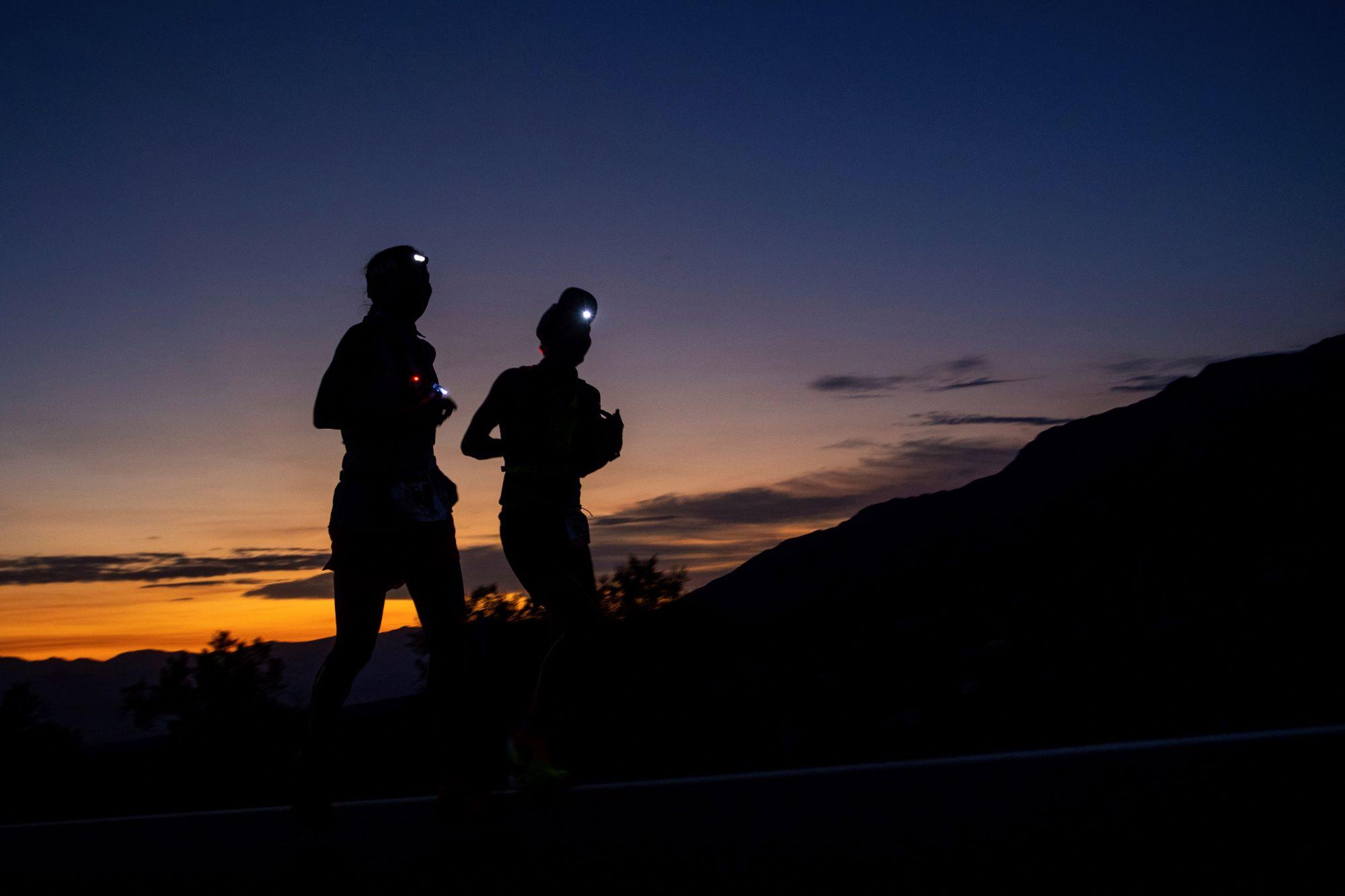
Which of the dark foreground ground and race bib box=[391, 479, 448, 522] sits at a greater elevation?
race bib box=[391, 479, 448, 522]

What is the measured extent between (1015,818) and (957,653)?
910 cm

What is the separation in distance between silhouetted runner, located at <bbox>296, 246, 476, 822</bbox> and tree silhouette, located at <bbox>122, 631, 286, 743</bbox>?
14897 mm

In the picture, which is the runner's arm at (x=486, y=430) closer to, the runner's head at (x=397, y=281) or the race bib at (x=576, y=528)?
the race bib at (x=576, y=528)

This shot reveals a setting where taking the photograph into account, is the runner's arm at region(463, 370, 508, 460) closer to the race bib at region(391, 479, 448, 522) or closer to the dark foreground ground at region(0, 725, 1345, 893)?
the race bib at region(391, 479, 448, 522)

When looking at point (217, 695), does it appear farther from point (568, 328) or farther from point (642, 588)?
point (568, 328)

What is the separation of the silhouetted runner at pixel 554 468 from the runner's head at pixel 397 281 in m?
0.72

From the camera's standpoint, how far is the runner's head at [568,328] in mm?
4719

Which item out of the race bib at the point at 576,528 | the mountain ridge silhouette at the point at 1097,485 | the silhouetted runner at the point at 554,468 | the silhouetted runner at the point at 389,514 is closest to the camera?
the silhouetted runner at the point at 389,514

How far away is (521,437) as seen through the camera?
181 inches

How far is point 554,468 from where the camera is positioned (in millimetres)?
4633

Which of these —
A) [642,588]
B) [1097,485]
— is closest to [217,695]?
[642,588]

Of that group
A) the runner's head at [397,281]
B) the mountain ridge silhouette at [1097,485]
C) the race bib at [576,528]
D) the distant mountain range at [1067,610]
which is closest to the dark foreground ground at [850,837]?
the race bib at [576,528]

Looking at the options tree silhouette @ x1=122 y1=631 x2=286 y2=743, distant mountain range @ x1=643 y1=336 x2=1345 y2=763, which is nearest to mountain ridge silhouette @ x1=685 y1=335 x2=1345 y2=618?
distant mountain range @ x1=643 y1=336 x2=1345 y2=763

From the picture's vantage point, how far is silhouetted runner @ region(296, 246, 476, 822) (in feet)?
12.2
